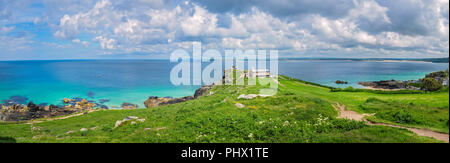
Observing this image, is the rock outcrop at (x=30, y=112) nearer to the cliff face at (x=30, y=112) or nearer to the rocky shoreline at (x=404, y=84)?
the cliff face at (x=30, y=112)

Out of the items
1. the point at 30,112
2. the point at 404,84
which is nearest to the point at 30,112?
the point at 30,112

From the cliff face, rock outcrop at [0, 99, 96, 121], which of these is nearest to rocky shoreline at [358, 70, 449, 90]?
rock outcrop at [0, 99, 96, 121]

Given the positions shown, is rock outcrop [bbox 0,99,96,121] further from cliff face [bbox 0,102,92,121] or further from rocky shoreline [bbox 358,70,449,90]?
rocky shoreline [bbox 358,70,449,90]

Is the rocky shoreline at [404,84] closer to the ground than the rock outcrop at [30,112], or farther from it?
farther from it

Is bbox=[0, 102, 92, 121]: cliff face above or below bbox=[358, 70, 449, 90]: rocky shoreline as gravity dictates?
below

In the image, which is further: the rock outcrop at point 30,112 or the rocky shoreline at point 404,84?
the rocky shoreline at point 404,84

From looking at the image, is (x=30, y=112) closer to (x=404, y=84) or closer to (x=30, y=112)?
(x=30, y=112)

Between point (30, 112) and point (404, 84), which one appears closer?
point (30, 112)

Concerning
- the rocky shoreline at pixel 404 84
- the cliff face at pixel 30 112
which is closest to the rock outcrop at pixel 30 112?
the cliff face at pixel 30 112

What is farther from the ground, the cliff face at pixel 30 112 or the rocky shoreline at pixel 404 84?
the rocky shoreline at pixel 404 84

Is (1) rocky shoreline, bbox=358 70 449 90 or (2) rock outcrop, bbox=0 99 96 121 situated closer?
(2) rock outcrop, bbox=0 99 96 121

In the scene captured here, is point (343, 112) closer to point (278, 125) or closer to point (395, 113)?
point (395, 113)

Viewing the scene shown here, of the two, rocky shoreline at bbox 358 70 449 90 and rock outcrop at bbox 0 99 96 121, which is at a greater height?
rocky shoreline at bbox 358 70 449 90
